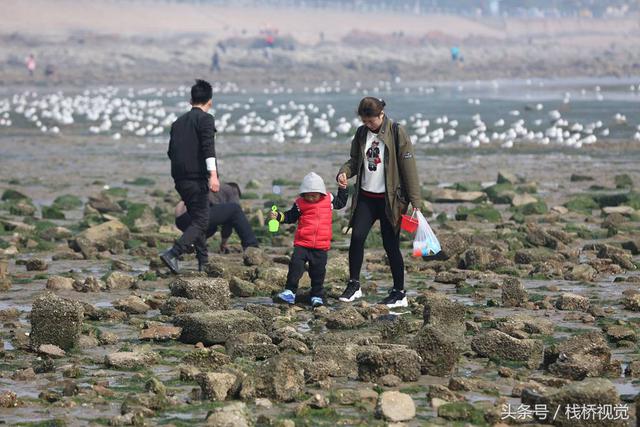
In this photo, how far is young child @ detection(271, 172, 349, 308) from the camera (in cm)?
1195

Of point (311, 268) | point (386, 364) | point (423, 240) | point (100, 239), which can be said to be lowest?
point (100, 239)

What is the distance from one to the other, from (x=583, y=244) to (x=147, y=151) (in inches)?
823

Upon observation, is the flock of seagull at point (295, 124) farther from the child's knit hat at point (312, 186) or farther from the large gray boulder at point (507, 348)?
the large gray boulder at point (507, 348)

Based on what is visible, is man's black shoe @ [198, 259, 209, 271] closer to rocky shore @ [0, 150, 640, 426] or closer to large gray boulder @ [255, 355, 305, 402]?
rocky shore @ [0, 150, 640, 426]

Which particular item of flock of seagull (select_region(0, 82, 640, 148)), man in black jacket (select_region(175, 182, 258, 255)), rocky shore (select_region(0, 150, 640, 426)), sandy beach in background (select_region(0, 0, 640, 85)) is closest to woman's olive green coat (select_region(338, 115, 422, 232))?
rocky shore (select_region(0, 150, 640, 426))

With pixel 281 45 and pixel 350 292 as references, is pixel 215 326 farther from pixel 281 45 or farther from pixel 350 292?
pixel 281 45

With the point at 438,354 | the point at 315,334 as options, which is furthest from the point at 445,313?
the point at 438,354

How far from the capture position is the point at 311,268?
39.3ft

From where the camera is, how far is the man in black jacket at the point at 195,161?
1301 centimetres

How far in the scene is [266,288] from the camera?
12.8 meters

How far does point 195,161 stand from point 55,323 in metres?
3.58

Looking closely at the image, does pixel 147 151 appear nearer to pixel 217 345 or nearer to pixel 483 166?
pixel 483 166

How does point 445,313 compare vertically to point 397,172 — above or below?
below

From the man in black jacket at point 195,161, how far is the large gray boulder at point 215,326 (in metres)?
2.68
